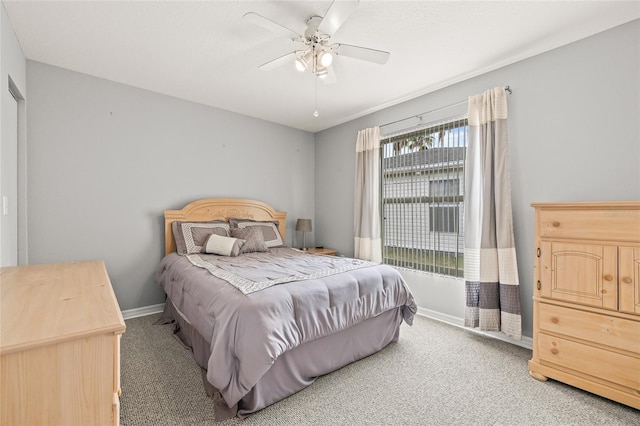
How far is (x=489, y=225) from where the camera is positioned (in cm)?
279

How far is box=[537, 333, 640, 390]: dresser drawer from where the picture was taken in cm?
181

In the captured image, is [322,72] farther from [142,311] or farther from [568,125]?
Answer: [142,311]

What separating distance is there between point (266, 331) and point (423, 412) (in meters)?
1.08

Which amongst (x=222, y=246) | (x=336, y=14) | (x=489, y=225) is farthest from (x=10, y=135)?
(x=489, y=225)

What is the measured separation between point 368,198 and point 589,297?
2.47 m

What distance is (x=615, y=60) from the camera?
7.36ft

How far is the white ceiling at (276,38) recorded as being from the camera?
2090 millimetres

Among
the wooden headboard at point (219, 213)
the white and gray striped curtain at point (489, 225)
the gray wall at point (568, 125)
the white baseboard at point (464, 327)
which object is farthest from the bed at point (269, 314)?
the gray wall at point (568, 125)

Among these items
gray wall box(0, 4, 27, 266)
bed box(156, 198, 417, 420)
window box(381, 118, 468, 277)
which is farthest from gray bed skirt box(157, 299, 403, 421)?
Result: gray wall box(0, 4, 27, 266)

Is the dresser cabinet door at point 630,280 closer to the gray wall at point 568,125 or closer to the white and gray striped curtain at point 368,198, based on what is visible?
the gray wall at point 568,125

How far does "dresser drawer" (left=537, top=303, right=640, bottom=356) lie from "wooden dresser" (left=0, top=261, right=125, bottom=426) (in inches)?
102

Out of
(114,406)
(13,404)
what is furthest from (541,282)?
(13,404)

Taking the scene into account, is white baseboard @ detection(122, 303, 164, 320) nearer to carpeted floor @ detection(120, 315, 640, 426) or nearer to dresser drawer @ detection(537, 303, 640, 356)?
carpeted floor @ detection(120, 315, 640, 426)

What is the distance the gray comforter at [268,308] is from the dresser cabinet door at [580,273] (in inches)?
42.5
